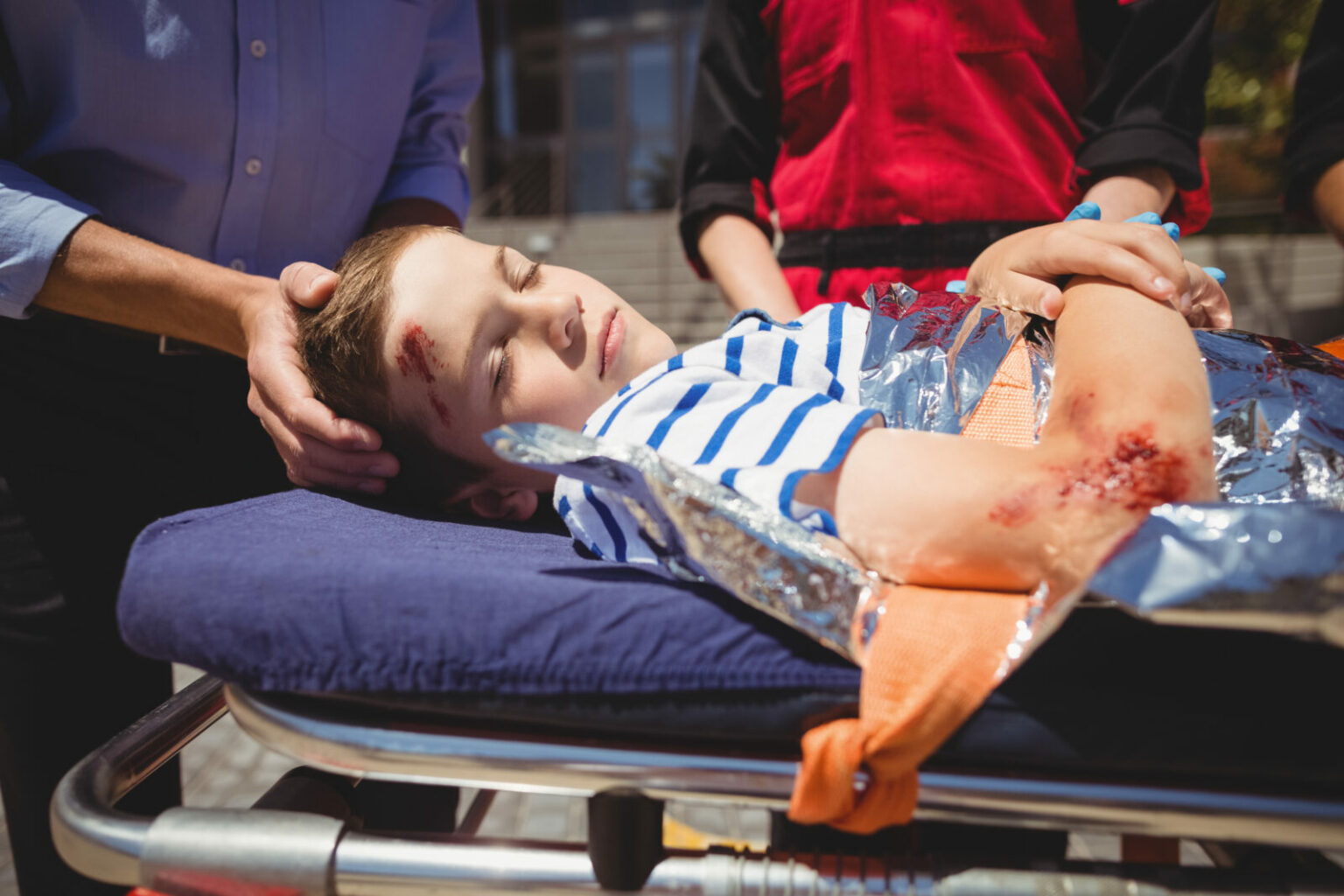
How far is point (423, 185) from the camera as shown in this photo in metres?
1.53

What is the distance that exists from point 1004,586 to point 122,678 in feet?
4.18

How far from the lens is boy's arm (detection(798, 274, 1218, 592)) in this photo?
25.7 inches

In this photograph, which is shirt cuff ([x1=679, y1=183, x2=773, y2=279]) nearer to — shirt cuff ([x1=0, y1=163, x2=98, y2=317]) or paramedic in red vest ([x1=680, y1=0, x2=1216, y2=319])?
paramedic in red vest ([x1=680, y1=0, x2=1216, y2=319])

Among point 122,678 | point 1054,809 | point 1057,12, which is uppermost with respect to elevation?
point 1057,12

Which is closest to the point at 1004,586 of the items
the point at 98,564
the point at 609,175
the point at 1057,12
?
the point at 1057,12

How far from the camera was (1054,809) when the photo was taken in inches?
24.2

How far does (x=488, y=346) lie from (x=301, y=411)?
0.80 ft

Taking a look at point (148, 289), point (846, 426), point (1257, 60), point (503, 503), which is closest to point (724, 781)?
point (846, 426)

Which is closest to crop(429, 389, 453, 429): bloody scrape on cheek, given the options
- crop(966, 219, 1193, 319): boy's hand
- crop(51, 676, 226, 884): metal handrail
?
crop(51, 676, 226, 884): metal handrail

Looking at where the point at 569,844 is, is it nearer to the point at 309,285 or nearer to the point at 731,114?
the point at 309,285

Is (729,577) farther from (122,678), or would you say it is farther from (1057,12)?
(1057,12)

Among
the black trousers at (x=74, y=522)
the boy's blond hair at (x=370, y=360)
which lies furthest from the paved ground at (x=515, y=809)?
the boy's blond hair at (x=370, y=360)

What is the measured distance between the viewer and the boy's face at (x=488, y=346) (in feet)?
3.42

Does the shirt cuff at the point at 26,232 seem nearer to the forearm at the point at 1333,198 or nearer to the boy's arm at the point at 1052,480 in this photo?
the boy's arm at the point at 1052,480
